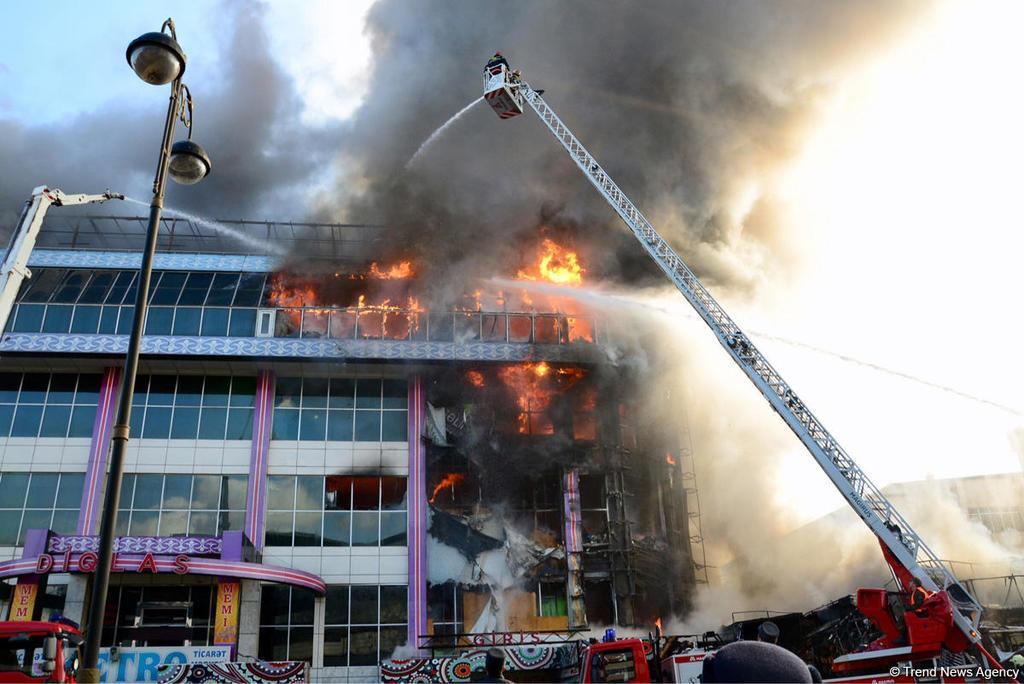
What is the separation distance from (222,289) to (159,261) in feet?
11.2

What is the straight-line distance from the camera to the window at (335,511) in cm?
2883

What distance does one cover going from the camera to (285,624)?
27.0 metres

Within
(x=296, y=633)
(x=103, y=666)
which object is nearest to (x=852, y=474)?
(x=296, y=633)

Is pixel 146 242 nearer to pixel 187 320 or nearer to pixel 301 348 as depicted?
pixel 301 348

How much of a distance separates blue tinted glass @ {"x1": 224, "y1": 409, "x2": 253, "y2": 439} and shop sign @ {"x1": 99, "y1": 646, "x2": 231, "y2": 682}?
948 cm

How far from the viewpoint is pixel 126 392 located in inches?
319

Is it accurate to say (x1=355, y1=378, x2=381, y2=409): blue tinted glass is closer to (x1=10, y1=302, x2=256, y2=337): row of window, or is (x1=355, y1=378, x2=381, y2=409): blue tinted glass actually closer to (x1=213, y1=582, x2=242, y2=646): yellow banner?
(x1=10, y1=302, x2=256, y2=337): row of window

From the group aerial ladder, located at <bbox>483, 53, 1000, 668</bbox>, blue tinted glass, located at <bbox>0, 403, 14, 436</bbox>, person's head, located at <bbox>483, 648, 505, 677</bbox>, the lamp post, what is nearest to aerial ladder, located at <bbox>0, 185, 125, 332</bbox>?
the lamp post

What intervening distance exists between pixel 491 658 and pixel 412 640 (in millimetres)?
23369

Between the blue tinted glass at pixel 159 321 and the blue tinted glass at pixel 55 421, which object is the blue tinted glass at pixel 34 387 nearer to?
the blue tinted glass at pixel 55 421

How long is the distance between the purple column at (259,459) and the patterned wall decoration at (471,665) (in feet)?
31.6

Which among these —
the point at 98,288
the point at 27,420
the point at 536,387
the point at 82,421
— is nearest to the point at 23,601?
the point at 82,421

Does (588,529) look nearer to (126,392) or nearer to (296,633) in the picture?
(296,633)

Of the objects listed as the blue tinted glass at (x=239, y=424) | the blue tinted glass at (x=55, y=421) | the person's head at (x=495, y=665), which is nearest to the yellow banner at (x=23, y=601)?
the blue tinted glass at (x=55, y=421)
